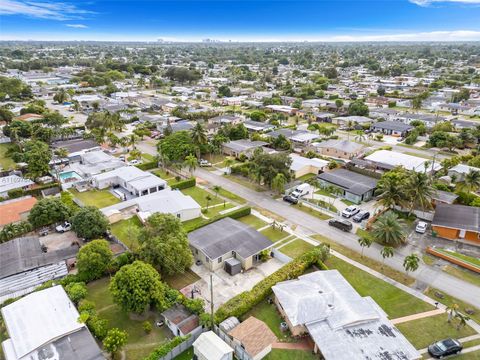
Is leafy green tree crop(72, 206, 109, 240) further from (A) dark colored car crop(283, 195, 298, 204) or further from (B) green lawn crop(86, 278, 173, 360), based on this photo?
(A) dark colored car crop(283, 195, 298, 204)

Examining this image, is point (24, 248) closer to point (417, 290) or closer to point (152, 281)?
point (152, 281)

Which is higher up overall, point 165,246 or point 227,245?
point 165,246

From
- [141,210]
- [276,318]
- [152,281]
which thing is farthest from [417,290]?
[141,210]

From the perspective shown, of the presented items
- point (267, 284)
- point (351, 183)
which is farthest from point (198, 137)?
point (267, 284)

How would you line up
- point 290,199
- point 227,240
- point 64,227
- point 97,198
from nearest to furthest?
point 227,240 → point 64,227 → point 290,199 → point 97,198

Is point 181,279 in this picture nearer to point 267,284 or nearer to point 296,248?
point 267,284

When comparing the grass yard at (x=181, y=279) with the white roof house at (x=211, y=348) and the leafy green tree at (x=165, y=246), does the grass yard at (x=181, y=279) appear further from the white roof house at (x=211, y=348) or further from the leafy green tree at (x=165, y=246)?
the white roof house at (x=211, y=348)
